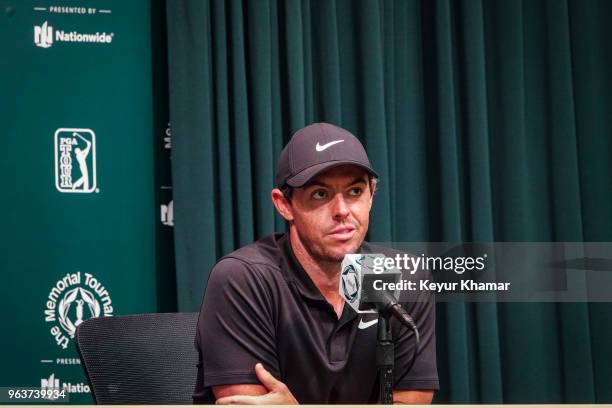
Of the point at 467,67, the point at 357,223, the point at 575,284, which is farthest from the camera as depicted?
the point at 467,67

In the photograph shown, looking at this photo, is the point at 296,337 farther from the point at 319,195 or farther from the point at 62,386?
the point at 62,386

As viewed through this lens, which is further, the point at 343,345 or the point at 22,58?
the point at 22,58

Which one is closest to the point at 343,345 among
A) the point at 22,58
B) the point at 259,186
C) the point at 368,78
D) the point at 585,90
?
the point at 259,186

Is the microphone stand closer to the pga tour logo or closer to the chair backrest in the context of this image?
the chair backrest

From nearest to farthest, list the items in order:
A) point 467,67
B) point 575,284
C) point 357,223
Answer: point 357,223
point 575,284
point 467,67

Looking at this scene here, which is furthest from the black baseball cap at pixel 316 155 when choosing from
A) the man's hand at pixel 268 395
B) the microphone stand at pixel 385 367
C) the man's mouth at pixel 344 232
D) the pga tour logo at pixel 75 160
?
the pga tour logo at pixel 75 160

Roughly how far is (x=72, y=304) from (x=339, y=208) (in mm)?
1534

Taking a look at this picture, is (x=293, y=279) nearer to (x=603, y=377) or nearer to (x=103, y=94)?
(x=103, y=94)

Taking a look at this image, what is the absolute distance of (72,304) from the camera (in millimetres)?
2900

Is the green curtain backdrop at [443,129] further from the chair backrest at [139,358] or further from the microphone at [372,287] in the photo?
the microphone at [372,287]

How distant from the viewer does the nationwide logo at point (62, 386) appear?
9.36 feet

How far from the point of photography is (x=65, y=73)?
295 centimetres

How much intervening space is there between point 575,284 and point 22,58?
6.81 ft

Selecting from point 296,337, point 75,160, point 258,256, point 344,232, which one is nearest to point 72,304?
point 75,160
